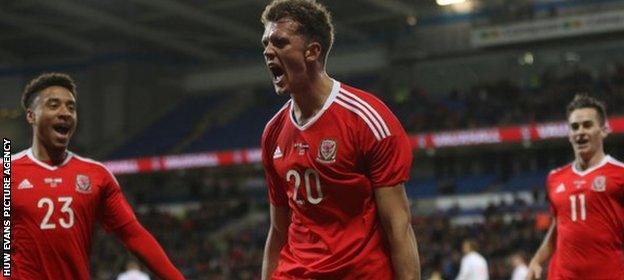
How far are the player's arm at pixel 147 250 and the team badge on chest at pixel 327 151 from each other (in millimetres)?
1438

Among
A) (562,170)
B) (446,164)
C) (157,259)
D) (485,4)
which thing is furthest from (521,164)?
(157,259)

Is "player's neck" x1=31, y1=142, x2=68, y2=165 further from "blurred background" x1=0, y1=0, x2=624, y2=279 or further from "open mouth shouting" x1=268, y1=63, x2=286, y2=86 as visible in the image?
"blurred background" x1=0, y1=0, x2=624, y2=279

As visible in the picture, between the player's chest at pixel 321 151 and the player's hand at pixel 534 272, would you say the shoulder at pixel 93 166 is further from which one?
the player's hand at pixel 534 272

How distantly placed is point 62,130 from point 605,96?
2280 cm

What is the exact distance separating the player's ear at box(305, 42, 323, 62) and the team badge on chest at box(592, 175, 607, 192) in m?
3.44

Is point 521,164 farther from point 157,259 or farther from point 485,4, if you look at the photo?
point 157,259

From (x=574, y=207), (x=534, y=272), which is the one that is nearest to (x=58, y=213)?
(x=534, y=272)

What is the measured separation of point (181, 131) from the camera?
117 feet

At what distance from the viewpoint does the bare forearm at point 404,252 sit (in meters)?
3.81

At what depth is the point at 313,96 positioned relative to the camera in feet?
12.9

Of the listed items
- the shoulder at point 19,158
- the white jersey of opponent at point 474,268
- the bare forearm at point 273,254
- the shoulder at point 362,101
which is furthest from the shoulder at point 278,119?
the white jersey of opponent at point 474,268

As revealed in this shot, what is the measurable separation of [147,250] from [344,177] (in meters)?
1.61

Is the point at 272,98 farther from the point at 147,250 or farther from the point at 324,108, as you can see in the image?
the point at 324,108

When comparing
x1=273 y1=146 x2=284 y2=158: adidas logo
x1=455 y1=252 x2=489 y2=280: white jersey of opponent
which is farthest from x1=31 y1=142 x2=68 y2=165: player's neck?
x1=455 y1=252 x2=489 y2=280: white jersey of opponent
